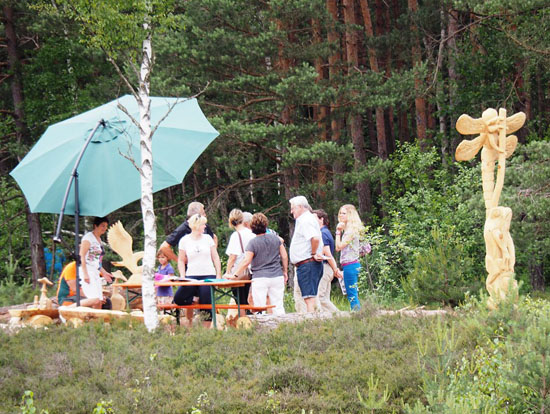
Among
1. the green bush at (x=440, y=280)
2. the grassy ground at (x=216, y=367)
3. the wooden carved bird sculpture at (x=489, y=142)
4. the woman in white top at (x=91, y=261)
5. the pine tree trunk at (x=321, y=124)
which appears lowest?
the grassy ground at (x=216, y=367)

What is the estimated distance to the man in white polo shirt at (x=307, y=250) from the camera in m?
8.60

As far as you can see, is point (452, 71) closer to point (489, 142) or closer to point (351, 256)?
point (351, 256)

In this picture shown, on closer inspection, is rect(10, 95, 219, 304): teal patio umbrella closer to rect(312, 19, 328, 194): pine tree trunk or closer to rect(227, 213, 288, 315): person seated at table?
rect(227, 213, 288, 315): person seated at table

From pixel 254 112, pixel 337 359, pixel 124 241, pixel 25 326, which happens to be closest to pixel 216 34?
pixel 254 112

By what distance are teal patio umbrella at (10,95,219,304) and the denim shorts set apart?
1.86m

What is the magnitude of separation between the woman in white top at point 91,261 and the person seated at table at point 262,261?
1652 mm

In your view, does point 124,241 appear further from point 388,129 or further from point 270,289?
point 388,129

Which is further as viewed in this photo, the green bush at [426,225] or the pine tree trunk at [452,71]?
the pine tree trunk at [452,71]

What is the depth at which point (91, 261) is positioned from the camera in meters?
8.69

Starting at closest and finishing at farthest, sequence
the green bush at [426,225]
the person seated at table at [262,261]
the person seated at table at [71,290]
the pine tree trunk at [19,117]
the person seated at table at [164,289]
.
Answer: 1. the person seated at table at [262,261]
2. the person seated at table at [71,290]
3. the person seated at table at [164,289]
4. the green bush at [426,225]
5. the pine tree trunk at [19,117]

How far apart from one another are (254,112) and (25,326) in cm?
953

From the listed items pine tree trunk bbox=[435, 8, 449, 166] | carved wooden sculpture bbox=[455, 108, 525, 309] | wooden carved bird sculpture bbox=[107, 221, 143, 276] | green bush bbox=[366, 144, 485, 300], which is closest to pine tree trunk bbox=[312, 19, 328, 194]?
green bush bbox=[366, 144, 485, 300]

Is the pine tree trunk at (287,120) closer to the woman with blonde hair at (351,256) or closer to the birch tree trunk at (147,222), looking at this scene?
the woman with blonde hair at (351,256)

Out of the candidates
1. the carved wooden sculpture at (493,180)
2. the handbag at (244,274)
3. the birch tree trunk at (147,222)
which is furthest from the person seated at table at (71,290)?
the carved wooden sculpture at (493,180)
